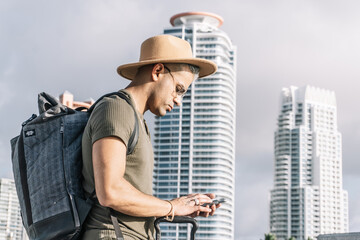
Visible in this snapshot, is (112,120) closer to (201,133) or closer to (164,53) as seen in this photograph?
(164,53)

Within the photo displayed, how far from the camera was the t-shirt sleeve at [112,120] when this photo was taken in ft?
7.76

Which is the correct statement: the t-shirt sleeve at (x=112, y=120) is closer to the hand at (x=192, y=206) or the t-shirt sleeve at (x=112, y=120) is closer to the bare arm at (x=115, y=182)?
the bare arm at (x=115, y=182)

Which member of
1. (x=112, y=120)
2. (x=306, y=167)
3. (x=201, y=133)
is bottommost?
(x=112, y=120)

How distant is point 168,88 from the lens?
2678mm

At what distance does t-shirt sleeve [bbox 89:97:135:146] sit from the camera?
2.37m

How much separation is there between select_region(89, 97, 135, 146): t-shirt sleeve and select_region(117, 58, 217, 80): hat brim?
26 cm

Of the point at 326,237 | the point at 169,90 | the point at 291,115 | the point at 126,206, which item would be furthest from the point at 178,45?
the point at 291,115

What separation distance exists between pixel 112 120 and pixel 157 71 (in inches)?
15.3

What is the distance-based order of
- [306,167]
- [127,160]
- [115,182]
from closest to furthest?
[115,182]
[127,160]
[306,167]

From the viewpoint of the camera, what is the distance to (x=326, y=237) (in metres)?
5.50

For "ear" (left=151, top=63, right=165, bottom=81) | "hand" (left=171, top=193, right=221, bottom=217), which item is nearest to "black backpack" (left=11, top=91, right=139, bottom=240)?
"ear" (left=151, top=63, right=165, bottom=81)

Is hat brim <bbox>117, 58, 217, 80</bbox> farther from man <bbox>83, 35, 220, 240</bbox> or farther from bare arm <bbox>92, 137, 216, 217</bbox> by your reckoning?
bare arm <bbox>92, 137, 216, 217</bbox>

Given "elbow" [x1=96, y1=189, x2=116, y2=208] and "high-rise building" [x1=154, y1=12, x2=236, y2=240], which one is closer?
"elbow" [x1=96, y1=189, x2=116, y2=208]

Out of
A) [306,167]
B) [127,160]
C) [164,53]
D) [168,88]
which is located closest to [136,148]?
[127,160]
